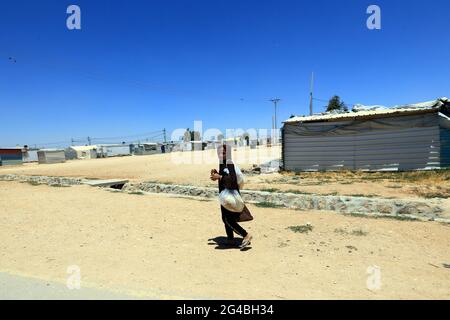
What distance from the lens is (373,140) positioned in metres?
15.3

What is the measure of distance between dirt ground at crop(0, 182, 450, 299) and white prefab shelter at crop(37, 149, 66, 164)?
35196mm

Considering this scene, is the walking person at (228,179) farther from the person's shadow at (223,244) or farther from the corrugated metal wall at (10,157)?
the corrugated metal wall at (10,157)

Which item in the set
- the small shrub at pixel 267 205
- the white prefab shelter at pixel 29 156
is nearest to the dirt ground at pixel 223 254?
the small shrub at pixel 267 205

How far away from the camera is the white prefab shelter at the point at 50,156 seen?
131 feet

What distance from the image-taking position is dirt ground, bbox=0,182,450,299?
12.5ft

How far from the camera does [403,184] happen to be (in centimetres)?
1145

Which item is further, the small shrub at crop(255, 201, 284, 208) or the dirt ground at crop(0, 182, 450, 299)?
the small shrub at crop(255, 201, 284, 208)

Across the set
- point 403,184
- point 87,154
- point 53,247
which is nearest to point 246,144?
point 87,154

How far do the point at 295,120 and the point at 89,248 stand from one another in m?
13.2

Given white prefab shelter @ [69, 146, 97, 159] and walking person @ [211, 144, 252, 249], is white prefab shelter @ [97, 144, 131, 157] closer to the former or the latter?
white prefab shelter @ [69, 146, 97, 159]

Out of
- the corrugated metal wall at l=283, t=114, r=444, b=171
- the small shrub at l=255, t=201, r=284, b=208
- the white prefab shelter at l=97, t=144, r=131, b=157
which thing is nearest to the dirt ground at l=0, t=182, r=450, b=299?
the small shrub at l=255, t=201, r=284, b=208

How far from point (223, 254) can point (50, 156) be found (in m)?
40.8

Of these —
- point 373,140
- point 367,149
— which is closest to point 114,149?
point 367,149
